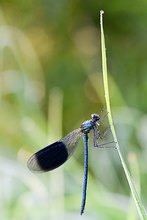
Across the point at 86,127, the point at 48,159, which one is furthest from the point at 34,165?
the point at 86,127

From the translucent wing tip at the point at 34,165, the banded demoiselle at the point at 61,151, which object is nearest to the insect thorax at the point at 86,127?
the banded demoiselle at the point at 61,151

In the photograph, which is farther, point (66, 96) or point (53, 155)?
point (66, 96)

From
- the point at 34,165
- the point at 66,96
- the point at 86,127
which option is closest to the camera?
the point at 34,165

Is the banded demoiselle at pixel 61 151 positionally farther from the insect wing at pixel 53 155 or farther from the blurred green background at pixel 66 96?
the blurred green background at pixel 66 96

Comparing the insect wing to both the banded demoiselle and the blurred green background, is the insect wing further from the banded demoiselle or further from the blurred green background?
the blurred green background

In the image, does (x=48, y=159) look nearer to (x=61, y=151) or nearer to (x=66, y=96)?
(x=61, y=151)

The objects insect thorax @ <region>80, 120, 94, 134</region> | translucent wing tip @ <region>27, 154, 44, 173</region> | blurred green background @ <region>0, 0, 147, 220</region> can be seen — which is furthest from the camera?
blurred green background @ <region>0, 0, 147, 220</region>

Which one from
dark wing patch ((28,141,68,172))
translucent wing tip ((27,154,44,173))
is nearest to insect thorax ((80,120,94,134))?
dark wing patch ((28,141,68,172))

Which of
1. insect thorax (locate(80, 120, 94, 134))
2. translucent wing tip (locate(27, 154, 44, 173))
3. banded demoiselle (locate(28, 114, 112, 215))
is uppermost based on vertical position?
insect thorax (locate(80, 120, 94, 134))
